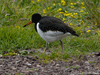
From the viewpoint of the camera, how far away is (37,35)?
22.5 ft

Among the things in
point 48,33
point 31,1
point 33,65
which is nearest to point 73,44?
point 48,33

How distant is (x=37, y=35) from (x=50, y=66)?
6.72ft

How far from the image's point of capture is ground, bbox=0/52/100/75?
15.0 ft

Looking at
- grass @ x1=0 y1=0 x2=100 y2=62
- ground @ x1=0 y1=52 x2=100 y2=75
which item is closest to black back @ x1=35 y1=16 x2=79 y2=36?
grass @ x1=0 y1=0 x2=100 y2=62

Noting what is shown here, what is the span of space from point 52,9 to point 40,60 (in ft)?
12.9

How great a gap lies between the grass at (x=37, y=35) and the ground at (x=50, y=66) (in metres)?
0.27

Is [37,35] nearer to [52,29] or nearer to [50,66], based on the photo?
[52,29]

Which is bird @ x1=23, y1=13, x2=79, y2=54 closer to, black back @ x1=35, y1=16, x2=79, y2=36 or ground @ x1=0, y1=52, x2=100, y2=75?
black back @ x1=35, y1=16, x2=79, y2=36

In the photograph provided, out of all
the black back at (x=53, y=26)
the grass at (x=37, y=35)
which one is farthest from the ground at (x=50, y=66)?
the black back at (x=53, y=26)

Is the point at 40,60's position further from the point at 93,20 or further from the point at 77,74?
the point at 93,20

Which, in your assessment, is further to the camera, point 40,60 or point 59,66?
point 40,60

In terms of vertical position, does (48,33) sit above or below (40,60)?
above

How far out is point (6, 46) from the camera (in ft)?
20.1

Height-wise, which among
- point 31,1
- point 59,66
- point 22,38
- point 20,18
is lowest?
point 59,66
